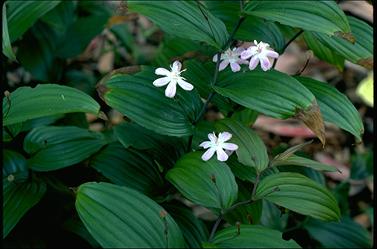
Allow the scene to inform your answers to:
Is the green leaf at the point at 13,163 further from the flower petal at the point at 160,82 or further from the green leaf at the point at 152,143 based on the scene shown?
the flower petal at the point at 160,82

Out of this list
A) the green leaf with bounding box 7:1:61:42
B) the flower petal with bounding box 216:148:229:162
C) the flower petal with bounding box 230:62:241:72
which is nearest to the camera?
the flower petal with bounding box 216:148:229:162

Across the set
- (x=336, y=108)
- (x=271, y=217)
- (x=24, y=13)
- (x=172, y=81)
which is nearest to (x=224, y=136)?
(x=172, y=81)

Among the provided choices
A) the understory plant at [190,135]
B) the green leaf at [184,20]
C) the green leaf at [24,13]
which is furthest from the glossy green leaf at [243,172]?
the green leaf at [24,13]

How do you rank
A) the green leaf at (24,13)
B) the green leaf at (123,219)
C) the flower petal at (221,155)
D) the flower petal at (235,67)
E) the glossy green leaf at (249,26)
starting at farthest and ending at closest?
the green leaf at (24,13) → the glossy green leaf at (249,26) → the flower petal at (235,67) → the flower petal at (221,155) → the green leaf at (123,219)

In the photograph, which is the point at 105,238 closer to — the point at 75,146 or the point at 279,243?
the point at 279,243

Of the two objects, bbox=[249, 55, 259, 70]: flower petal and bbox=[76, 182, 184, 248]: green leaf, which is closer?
bbox=[76, 182, 184, 248]: green leaf

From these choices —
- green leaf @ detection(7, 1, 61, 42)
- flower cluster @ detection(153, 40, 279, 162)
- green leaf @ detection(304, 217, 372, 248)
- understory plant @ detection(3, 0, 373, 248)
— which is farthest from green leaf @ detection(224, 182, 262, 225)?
green leaf @ detection(7, 1, 61, 42)

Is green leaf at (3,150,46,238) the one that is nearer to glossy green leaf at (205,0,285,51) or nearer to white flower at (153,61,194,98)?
white flower at (153,61,194,98)
